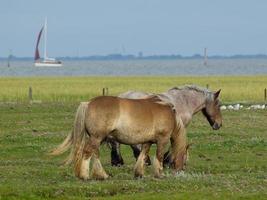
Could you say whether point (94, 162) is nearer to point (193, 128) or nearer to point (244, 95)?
point (193, 128)

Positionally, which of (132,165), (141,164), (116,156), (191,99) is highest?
(191,99)

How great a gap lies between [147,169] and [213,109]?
210 centimetres

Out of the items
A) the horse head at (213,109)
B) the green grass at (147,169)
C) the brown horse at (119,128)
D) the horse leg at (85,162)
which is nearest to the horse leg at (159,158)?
the brown horse at (119,128)

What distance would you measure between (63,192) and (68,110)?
→ 2427 centimetres

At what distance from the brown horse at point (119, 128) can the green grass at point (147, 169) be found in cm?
41

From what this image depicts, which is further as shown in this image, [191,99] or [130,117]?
[191,99]

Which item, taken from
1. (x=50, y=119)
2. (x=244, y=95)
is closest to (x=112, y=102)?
(x=50, y=119)

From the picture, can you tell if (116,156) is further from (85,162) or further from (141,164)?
(85,162)

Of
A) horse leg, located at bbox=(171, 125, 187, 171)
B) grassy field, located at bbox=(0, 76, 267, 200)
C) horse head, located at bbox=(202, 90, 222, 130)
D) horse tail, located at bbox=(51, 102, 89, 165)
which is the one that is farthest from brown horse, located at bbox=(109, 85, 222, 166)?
horse tail, located at bbox=(51, 102, 89, 165)

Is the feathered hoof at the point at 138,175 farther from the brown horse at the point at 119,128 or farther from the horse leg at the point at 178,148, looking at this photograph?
the horse leg at the point at 178,148

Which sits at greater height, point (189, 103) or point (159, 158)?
point (189, 103)

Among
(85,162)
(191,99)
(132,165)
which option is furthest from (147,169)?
(85,162)

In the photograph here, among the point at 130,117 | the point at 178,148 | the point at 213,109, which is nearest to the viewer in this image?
the point at 130,117

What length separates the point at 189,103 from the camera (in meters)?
18.1
